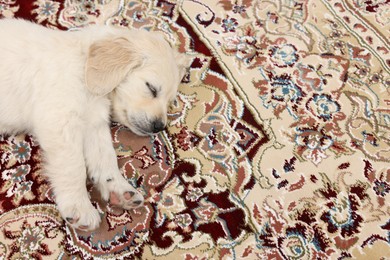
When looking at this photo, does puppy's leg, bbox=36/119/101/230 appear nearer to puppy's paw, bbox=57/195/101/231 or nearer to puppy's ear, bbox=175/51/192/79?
puppy's paw, bbox=57/195/101/231

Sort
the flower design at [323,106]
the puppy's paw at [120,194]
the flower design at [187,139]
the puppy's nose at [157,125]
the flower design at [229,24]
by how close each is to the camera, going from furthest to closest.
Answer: the flower design at [229,24] < the flower design at [323,106] < the flower design at [187,139] < the puppy's nose at [157,125] < the puppy's paw at [120,194]

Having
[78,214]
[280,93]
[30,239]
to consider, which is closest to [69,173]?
[78,214]

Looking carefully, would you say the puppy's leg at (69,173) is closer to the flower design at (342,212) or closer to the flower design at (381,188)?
the flower design at (342,212)

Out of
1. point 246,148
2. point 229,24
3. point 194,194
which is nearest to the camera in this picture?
point 194,194

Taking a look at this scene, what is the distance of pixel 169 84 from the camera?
191 cm

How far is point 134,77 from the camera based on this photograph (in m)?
1.84

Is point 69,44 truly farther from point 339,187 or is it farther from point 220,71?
point 339,187

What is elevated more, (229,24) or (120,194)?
(229,24)

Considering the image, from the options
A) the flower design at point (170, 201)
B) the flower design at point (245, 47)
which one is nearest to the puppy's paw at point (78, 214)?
the flower design at point (170, 201)

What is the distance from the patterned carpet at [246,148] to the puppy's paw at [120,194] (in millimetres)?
46

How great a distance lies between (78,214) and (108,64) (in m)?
0.68

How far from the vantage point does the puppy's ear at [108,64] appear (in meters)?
1.75

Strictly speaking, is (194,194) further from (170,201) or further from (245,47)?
(245,47)

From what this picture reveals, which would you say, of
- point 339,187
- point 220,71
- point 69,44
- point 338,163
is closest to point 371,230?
point 339,187
